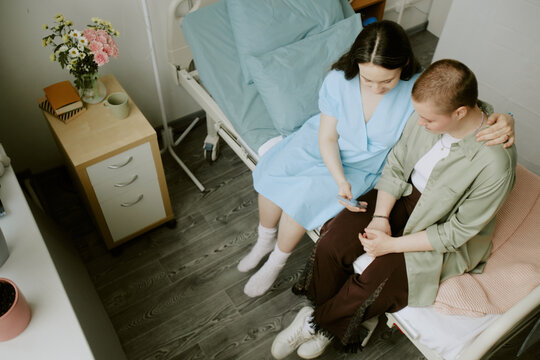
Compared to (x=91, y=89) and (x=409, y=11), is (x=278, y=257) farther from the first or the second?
(x=409, y=11)

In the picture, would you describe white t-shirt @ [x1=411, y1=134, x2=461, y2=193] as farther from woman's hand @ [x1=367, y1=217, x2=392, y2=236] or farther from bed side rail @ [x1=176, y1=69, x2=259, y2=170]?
bed side rail @ [x1=176, y1=69, x2=259, y2=170]

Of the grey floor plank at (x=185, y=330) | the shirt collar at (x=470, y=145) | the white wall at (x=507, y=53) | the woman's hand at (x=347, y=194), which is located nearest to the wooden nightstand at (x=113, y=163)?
the grey floor plank at (x=185, y=330)

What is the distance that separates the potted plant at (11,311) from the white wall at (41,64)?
3.66 feet

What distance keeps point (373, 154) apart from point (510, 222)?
0.51 metres

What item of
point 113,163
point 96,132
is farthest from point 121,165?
point 96,132

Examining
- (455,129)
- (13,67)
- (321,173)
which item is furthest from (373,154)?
(13,67)

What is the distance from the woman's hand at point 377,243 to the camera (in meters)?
1.39

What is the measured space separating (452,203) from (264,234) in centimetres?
77

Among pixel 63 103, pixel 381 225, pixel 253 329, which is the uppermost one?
pixel 63 103

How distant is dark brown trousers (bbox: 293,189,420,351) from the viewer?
136 cm

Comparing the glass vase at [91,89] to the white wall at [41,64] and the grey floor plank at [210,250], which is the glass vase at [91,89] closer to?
the white wall at [41,64]

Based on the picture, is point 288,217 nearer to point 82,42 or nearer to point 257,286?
point 257,286

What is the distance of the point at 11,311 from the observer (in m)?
1.03

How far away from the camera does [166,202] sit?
201 cm
